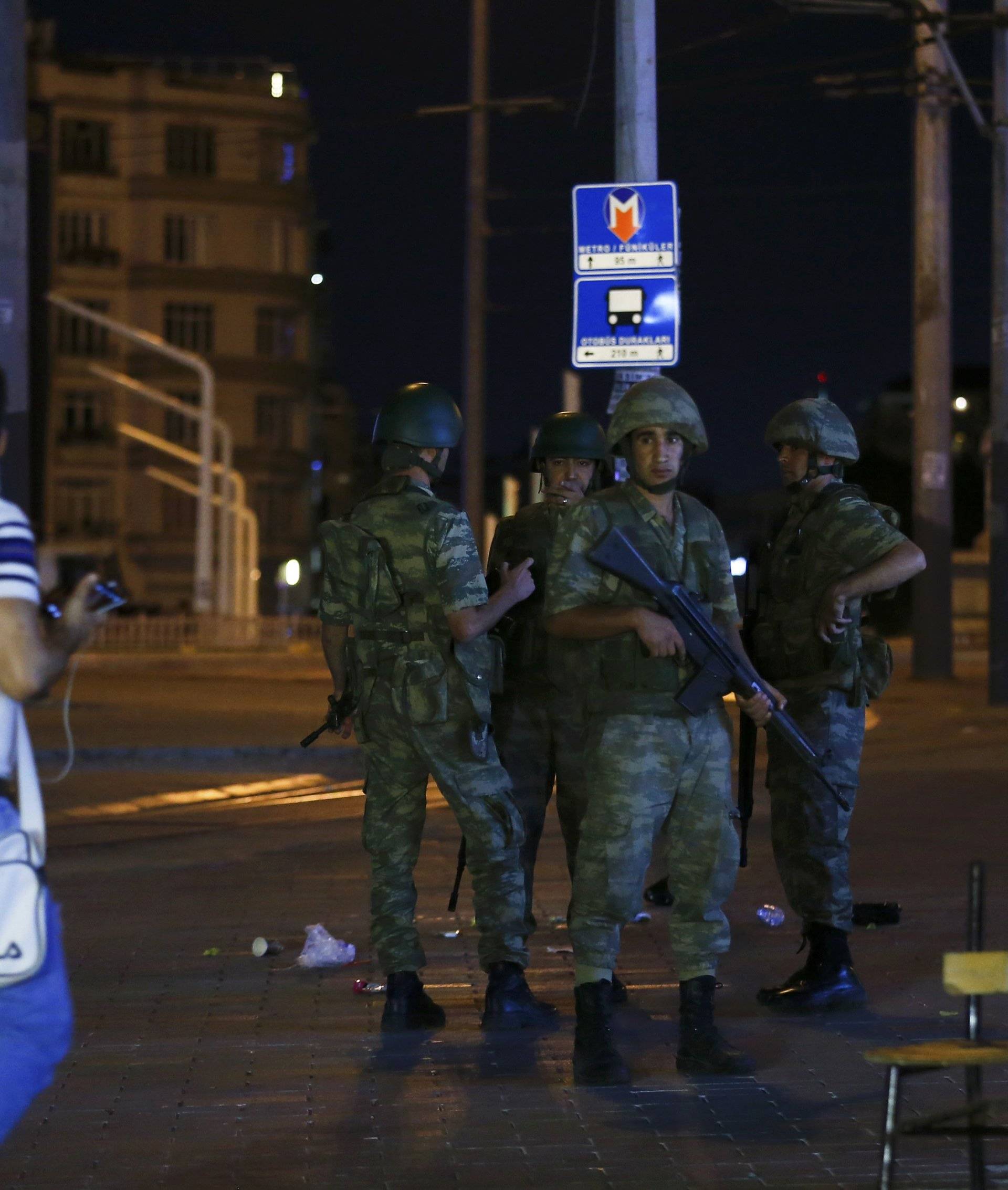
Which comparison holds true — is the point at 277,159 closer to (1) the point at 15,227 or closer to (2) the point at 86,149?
(2) the point at 86,149

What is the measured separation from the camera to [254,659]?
34.9 m

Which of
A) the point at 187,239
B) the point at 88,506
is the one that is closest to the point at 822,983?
the point at 88,506

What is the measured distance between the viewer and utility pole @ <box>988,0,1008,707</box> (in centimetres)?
2136

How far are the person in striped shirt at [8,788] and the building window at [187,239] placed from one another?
66.3 m

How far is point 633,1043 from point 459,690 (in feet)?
→ 4.22

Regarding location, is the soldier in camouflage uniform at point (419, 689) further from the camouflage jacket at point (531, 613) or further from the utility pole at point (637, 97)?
the utility pole at point (637, 97)

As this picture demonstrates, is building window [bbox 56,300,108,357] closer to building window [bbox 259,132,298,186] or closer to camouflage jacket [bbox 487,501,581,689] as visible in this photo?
building window [bbox 259,132,298,186]

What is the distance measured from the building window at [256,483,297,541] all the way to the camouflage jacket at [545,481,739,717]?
64462 millimetres

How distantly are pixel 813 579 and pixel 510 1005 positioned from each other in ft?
5.99

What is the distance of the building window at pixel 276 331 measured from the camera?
6931 cm

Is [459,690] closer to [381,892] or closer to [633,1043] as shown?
[381,892]

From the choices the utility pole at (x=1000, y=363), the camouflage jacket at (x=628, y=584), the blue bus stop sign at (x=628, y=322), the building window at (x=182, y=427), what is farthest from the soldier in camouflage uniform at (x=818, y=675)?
the building window at (x=182, y=427)

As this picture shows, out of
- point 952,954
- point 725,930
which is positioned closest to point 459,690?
point 725,930

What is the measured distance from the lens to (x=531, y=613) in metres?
6.94
